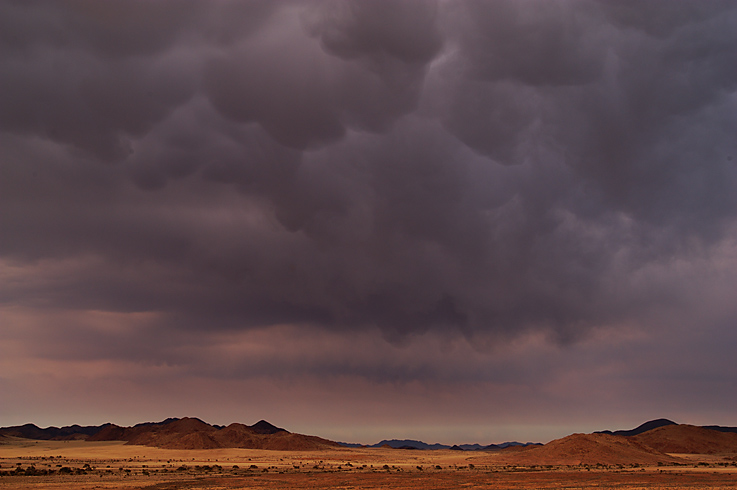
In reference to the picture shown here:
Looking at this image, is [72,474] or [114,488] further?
[72,474]

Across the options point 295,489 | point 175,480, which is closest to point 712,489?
point 295,489

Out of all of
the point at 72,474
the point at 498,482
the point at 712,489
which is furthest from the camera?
the point at 72,474

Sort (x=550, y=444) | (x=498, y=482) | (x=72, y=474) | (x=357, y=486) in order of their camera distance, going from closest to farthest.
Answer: (x=357, y=486) < (x=498, y=482) < (x=72, y=474) < (x=550, y=444)

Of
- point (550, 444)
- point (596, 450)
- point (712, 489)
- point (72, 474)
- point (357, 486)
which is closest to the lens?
point (712, 489)

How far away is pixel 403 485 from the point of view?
78250 mm

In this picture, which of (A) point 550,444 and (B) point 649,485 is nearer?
(B) point 649,485

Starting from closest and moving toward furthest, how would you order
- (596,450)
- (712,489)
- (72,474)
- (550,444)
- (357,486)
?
(712,489) < (357,486) < (72,474) < (596,450) < (550,444)

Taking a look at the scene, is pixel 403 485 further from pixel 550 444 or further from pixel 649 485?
pixel 550 444

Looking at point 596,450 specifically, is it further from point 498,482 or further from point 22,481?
point 22,481

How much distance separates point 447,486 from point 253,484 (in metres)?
26.1

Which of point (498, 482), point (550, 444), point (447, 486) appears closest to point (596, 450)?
point (550, 444)

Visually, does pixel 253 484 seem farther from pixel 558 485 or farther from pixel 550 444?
pixel 550 444

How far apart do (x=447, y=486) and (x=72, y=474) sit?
60.9 m

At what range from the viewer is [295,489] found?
71562 mm
